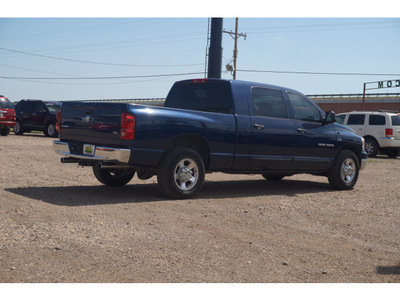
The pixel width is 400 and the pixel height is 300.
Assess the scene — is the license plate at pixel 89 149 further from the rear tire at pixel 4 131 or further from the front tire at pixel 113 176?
the rear tire at pixel 4 131

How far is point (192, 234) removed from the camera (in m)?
5.89

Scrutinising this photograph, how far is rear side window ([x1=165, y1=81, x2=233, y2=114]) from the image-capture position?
8.99 m

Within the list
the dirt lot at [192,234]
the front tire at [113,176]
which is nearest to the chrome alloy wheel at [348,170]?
the dirt lot at [192,234]

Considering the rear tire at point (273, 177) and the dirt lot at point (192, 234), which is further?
the rear tire at point (273, 177)

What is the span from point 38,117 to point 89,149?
19284mm

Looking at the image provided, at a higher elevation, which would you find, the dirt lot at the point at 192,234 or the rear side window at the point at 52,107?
the rear side window at the point at 52,107

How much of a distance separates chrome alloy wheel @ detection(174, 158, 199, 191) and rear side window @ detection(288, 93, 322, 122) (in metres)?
2.59

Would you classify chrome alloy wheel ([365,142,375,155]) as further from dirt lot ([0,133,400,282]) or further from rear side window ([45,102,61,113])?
rear side window ([45,102,61,113])

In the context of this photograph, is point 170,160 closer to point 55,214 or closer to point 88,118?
point 88,118

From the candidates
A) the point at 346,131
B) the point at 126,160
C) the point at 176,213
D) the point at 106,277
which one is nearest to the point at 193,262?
the point at 106,277

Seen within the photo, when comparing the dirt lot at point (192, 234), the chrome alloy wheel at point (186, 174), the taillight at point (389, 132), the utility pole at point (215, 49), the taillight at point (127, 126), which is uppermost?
the utility pole at point (215, 49)

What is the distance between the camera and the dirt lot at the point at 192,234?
4461 millimetres

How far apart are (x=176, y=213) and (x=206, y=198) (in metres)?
1.54

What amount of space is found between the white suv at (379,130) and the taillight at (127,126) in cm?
1581
